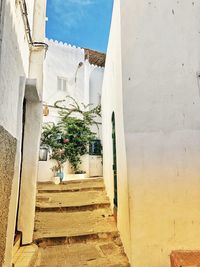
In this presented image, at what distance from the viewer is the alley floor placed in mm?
3654

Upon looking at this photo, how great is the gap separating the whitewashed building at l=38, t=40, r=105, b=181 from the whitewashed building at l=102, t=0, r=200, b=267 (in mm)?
9147

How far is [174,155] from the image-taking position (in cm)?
362

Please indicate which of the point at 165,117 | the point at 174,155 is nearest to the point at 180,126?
the point at 165,117

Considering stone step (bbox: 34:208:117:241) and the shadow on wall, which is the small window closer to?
stone step (bbox: 34:208:117:241)

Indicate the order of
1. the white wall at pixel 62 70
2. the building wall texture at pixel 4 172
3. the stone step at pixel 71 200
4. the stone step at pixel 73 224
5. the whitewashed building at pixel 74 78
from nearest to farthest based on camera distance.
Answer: the building wall texture at pixel 4 172
the stone step at pixel 73 224
the stone step at pixel 71 200
the whitewashed building at pixel 74 78
the white wall at pixel 62 70

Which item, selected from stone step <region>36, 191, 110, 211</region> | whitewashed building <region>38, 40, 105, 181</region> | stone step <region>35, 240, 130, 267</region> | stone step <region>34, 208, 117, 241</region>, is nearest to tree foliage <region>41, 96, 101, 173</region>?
whitewashed building <region>38, 40, 105, 181</region>

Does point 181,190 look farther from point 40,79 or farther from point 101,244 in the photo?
point 40,79

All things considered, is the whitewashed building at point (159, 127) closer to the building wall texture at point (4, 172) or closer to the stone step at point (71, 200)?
the building wall texture at point (4, 172)

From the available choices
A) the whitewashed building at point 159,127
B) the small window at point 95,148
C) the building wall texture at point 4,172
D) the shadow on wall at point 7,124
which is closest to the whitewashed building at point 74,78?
the small window at point 95,148

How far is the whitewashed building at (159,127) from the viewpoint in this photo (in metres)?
3.37

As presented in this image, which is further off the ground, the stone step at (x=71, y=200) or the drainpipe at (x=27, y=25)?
Result: the drainpipe at (x=27, y=25)

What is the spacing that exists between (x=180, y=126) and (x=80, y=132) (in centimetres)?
917

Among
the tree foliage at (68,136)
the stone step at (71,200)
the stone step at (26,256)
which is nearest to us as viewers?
the stone step at (26,256)

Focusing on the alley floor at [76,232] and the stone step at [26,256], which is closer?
the stone step at [26,256]
